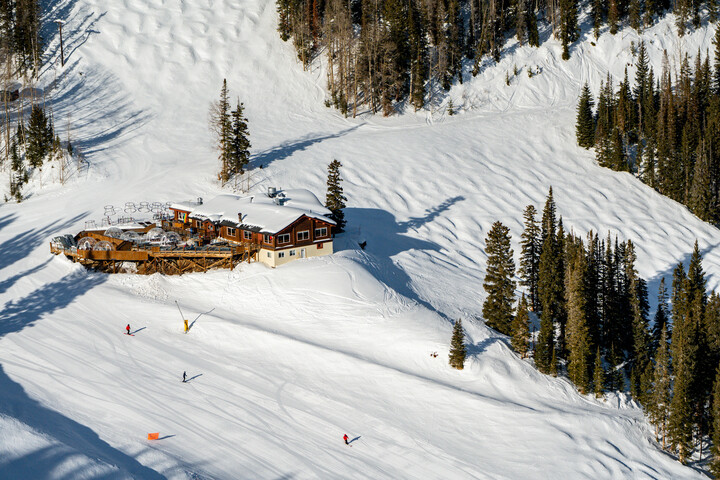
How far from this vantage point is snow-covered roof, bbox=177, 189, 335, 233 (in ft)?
156

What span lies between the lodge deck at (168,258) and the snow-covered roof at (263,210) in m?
2.37

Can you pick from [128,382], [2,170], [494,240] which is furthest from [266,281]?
[2,170]

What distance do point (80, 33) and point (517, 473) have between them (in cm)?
10144

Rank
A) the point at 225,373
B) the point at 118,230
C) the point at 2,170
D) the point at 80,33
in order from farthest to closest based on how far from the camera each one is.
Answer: the point at 80,33 < the point at 2,170 < the point at 118,230 < the point at 225,373

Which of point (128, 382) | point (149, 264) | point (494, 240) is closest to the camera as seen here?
point (128, 382)

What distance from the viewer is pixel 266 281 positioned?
45000mm

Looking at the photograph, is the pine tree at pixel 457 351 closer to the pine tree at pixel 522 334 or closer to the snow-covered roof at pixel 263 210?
the pine tree at pixel 522 334

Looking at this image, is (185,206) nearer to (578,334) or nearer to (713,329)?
(578,334)

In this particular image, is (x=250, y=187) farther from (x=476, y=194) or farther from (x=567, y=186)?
(x=567, y=186)

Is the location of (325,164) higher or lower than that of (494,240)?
higher

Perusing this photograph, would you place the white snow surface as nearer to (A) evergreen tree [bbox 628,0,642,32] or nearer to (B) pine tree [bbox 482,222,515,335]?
(B) pine tree [bbox 482,222,515,335]

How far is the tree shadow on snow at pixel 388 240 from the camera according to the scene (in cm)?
4839

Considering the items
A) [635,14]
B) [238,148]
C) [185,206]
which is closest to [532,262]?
[185,206]

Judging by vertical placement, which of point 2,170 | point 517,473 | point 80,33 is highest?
point 80,33
